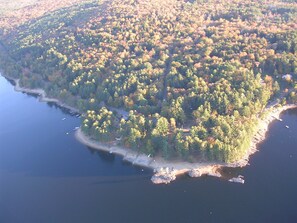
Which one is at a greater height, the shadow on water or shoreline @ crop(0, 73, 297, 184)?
shoreline @ crop(0, 73, 297, 184)

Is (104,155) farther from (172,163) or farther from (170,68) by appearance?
(170,68)

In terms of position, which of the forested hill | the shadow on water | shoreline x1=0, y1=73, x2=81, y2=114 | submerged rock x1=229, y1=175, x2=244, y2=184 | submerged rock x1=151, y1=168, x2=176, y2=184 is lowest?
shoreline x1=0, y1=73, x2=81, y2=114

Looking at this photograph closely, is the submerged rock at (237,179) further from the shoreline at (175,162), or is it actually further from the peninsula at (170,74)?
the peninsula at (170,74)

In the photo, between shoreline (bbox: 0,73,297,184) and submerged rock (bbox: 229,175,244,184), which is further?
shoreline (bbox: 0,73,297,184)

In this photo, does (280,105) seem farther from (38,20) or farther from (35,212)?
(38,20)

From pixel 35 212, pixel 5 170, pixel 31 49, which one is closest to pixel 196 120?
pixel 35 212

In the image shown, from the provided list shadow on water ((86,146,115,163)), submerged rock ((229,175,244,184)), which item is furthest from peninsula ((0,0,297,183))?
submerged rock ((229,175,244,184))

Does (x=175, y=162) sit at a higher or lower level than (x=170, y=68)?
lower

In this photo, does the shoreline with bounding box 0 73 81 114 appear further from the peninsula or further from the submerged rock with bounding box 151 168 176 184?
the submerged rock with bounding box 151 168 176 184

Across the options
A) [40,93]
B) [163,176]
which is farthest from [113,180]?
[40,93]
